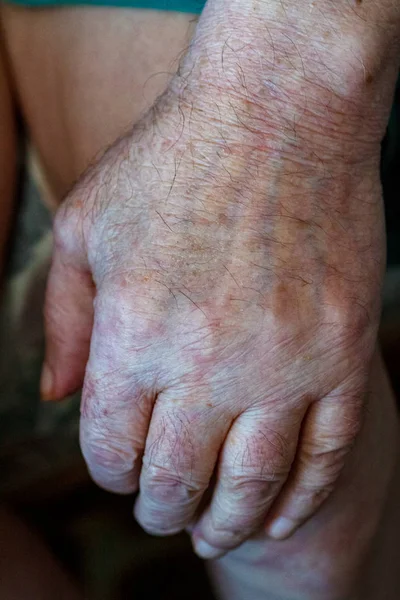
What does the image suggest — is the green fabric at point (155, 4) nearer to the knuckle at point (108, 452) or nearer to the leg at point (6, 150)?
the leg at point (6, 150)

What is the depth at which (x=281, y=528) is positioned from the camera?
0.58m

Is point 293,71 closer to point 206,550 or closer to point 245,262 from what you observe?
point 245,262

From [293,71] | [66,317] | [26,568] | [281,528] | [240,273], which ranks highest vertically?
[293,71]

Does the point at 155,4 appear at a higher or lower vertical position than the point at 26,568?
higher

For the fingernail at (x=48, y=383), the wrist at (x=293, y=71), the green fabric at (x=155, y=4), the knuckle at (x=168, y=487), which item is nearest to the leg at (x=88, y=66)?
the green fabric at (x=155, y=4)

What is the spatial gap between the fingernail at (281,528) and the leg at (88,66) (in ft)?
1.33

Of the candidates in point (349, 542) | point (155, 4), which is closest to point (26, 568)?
point (349, 542)

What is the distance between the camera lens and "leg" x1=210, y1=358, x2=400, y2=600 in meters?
0.62

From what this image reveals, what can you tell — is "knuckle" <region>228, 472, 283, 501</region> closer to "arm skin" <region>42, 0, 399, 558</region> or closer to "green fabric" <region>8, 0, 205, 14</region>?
"arm skin" <region>42, 0, 399, 558</region>

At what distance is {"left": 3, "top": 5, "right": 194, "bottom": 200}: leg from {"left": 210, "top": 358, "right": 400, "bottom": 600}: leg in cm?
36

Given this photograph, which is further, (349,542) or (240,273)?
(349,542)

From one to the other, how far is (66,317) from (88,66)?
0.26 metres

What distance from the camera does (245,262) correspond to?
0.50 meters

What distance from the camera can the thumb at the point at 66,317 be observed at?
583 millimetres
